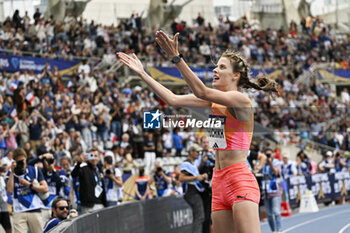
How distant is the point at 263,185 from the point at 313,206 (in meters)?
6.72

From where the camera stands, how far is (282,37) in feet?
119

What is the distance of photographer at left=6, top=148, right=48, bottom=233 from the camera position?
1026 cm

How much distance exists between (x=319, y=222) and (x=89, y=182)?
8066mm

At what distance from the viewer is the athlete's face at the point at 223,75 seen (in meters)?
5.76

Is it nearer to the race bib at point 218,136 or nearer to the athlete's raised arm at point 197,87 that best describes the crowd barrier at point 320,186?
the race bib at point 218,136

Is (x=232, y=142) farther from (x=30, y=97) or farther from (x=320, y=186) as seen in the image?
(x=320, y=186)

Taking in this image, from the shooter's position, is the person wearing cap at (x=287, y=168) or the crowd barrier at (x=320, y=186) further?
the crowd barrier at (x=320, y=186)

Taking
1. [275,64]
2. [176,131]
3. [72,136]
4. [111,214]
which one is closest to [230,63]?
[111,214]

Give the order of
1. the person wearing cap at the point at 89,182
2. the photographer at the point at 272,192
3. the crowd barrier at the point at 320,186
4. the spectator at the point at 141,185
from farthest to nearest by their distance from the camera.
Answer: the crowd barrier at the point at 320,186
the spectator at the point at 141,185
the photographer at the point at 272,192
the person wearing cap at the point at 89,182

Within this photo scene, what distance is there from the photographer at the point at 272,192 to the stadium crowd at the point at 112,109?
23 centimetres

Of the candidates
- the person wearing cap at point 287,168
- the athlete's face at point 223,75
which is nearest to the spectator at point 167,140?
the person wearing cap at point 287,168

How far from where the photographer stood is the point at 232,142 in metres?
5.68

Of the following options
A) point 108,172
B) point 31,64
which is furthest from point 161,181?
point 31,64

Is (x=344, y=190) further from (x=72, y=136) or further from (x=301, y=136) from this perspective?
(x=72, y=136)
